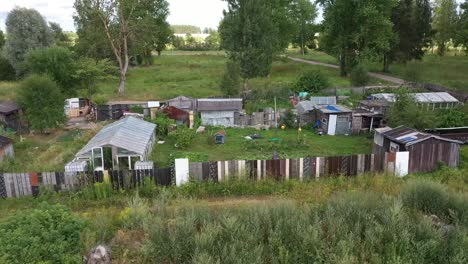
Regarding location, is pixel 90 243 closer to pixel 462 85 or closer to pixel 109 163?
pixel 109 163

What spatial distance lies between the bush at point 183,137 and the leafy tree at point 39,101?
9345mm

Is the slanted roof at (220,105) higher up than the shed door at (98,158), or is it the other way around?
the slanted roof at (220,105)

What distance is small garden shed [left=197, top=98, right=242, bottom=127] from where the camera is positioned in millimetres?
28016

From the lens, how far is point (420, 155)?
1781 centimetres

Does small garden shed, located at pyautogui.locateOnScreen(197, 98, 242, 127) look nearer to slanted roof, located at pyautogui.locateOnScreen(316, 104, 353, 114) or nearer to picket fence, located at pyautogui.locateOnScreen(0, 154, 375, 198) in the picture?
slanted roof, located at pyautogui.locateOnScreen(316, 104, 353, 114)

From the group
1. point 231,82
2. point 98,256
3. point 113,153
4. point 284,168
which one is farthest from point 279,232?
point 231,82

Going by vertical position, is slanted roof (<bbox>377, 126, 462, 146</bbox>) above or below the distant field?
below

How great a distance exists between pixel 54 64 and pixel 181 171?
21533 millimetres

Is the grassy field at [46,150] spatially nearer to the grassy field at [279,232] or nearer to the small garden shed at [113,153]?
the small garden shed at [113,153]

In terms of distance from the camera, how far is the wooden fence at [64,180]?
15461 millimetres

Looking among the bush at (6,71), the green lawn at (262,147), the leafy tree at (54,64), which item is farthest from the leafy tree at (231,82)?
the bush at (6,71)

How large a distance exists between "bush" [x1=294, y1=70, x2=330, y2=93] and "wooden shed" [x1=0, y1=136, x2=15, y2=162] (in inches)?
1029

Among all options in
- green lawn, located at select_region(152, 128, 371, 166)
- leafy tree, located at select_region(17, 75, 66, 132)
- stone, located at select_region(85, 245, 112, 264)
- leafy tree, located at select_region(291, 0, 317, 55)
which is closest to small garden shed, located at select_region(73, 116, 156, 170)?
green lawn, located at select_region(152, 128, 371, 166)

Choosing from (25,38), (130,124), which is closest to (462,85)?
(130,124)
